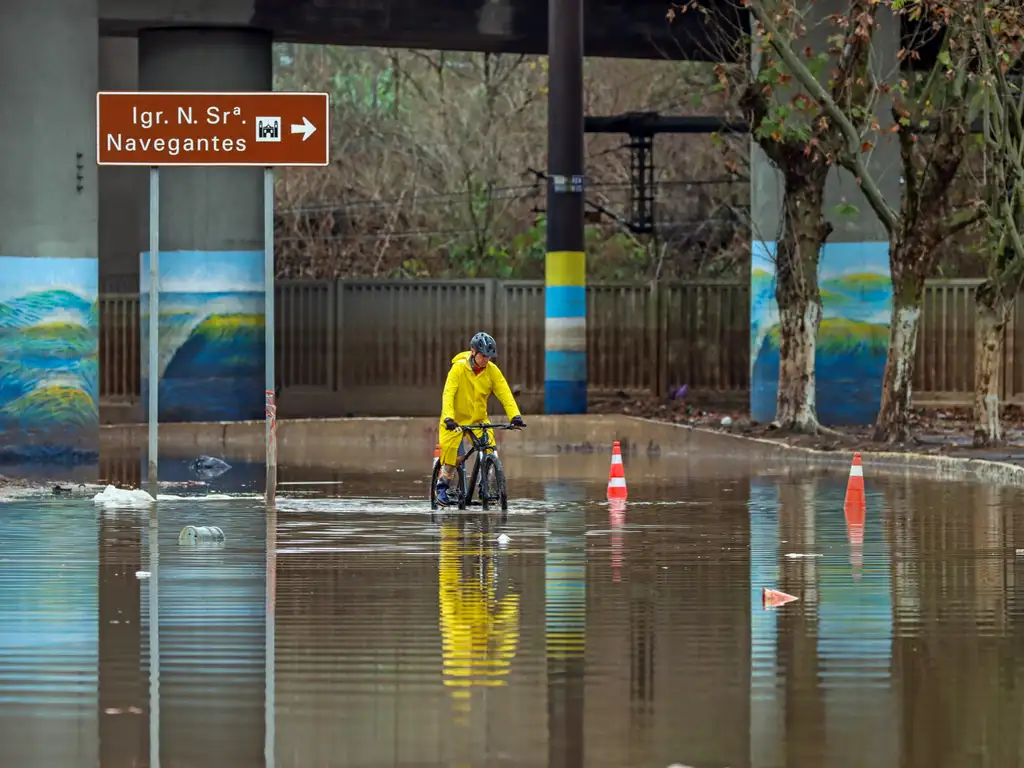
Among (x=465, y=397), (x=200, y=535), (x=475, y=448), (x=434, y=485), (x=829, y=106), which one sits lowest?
(x=200, y=535)

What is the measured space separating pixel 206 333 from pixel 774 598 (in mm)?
23371

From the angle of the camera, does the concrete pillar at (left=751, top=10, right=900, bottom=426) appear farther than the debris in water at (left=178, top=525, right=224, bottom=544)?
Yes

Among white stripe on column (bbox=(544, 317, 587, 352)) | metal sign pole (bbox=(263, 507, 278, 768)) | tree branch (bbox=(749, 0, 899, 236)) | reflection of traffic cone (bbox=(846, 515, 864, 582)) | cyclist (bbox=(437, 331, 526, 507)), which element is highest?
tree branch (bbox=(749, 0, 899, 236))

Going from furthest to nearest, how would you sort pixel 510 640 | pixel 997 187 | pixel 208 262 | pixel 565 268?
1. pixel 208 262
2. pixel 565 268
3. pixel 997 187
4. pixel 510 640

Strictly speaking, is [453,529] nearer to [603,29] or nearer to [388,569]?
[388,569]

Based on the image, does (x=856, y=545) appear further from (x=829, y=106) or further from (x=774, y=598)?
(x=829, y=106)

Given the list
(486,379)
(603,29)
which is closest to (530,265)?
(603,29)

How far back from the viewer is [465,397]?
70.9ft

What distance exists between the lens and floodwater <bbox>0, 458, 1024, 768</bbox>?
9422 millimetres

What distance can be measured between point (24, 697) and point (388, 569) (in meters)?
5.89

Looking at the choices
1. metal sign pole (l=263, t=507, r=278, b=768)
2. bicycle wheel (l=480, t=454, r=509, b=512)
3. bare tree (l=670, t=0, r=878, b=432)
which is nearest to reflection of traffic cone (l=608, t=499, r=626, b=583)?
bicycle wheel (l=480, t=454, r=509, b=512)

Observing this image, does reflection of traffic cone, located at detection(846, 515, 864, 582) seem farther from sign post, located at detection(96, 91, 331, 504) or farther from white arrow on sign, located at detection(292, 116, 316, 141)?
white arrow on sign, located at detection(292, 116, 316, 141)

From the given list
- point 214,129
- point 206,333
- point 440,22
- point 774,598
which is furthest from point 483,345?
point 440,22

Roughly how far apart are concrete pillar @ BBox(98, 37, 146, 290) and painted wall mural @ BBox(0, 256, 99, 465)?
14027 mm
